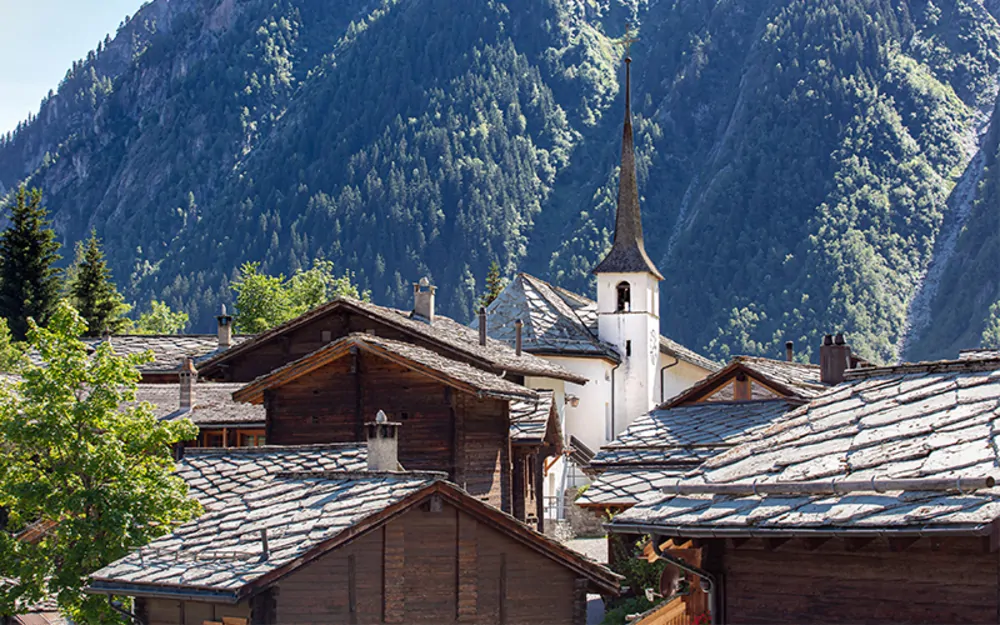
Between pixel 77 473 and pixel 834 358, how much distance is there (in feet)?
44.1

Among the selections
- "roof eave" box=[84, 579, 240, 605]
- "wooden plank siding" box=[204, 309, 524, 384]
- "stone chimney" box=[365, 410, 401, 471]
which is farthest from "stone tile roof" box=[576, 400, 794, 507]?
"wooden plank siding" box=[204, 309, 524, 384]

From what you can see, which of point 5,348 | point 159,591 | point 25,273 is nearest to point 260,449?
point 159,591

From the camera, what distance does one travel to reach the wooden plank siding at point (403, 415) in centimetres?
2608

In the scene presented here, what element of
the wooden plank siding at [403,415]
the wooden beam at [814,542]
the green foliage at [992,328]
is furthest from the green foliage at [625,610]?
the green foliage at [992,328]

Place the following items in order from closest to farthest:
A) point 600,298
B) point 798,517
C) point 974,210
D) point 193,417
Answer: point 798,517 < point 193,417 < point 600,298 < point 974,210

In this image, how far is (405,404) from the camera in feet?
86.2

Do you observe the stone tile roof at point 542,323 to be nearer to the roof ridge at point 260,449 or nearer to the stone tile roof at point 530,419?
the stone tile roof at point 530,419

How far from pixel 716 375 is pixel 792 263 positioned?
156 meters

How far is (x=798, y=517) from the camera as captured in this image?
1006 cm

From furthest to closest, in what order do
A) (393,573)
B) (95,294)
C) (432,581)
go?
(95,294)
(432,581)
(393,573)

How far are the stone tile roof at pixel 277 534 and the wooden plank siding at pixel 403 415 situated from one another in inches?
295

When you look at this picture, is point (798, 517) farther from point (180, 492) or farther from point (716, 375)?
point (716, 375)

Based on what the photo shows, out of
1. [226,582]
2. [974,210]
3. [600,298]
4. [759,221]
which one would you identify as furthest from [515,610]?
[759,221]

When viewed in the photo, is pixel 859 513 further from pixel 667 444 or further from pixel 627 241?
pixel 627 241
